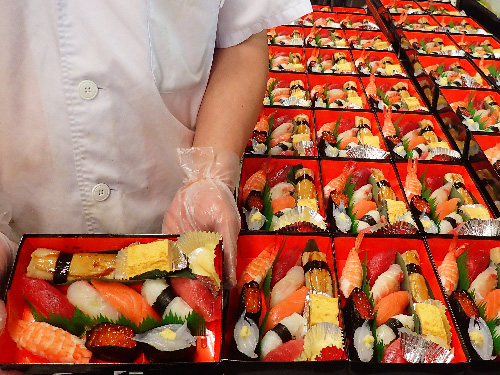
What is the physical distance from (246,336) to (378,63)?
253 cm

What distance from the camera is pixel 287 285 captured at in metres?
1.54

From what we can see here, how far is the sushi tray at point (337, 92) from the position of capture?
2.72 metres

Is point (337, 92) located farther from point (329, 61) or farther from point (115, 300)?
point (115, 300)

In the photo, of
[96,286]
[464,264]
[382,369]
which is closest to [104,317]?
[96,286]

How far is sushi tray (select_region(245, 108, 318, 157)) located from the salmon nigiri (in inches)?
42.1

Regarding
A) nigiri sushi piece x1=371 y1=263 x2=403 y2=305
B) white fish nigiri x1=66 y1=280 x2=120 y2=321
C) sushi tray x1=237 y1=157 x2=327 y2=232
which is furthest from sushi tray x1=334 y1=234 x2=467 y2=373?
white fish nigiri x1=66 y1=280 x2=120 y2=321

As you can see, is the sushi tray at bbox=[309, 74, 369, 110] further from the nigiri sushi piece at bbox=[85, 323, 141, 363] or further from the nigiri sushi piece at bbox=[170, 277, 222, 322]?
the nigiri sushi piece at bbox=[85, 323, 141, 363]

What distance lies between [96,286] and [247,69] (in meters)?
0.75

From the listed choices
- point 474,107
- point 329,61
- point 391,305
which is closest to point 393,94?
point 474,107

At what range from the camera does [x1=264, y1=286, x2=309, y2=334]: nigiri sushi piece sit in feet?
4.68

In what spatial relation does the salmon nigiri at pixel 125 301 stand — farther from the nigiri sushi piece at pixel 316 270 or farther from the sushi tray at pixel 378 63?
the sushi tray at pixel 378 63

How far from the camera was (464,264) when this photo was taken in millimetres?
1664

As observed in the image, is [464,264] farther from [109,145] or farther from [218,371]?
[109,145]

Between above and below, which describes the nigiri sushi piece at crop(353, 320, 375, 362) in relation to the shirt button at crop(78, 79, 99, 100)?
below
